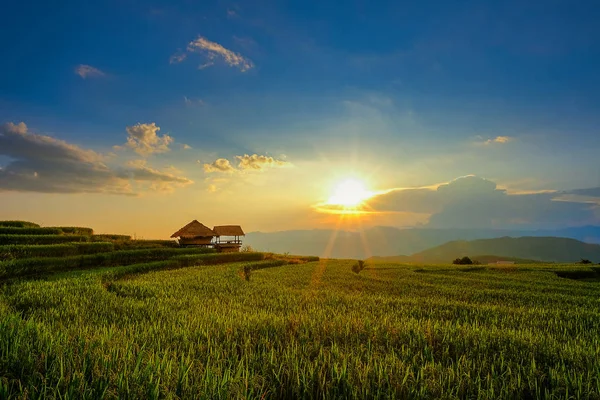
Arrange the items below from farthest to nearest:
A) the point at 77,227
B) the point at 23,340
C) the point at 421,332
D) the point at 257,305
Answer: the point at 77,227 → the point at 257,305 → the point at 421,332 → the point at 23,340

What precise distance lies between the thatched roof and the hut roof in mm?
3946

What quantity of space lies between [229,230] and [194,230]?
6.73 m

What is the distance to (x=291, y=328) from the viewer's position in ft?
21.6

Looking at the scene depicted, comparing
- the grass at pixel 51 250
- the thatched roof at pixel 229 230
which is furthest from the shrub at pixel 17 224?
the thatched roof at pixel 229 230

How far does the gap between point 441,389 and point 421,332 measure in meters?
2.63

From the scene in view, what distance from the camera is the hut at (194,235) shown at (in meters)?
48.7

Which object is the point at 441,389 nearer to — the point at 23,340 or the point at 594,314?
the point at 23,340

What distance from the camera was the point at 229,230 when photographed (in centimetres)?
5494

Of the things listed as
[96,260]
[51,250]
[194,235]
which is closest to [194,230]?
[194,235]

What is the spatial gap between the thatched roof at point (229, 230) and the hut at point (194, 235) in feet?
11.3

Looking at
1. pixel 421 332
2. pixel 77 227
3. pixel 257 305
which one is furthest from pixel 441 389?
pixel 77 227

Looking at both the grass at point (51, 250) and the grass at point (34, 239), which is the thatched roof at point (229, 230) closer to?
the grass at point (34, 239)

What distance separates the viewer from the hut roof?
4856 cm

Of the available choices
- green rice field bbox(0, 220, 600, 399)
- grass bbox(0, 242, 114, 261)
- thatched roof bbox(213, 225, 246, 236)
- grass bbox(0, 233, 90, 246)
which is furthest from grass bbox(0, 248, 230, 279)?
green rice field bbox(0, 220, 600, 399)
